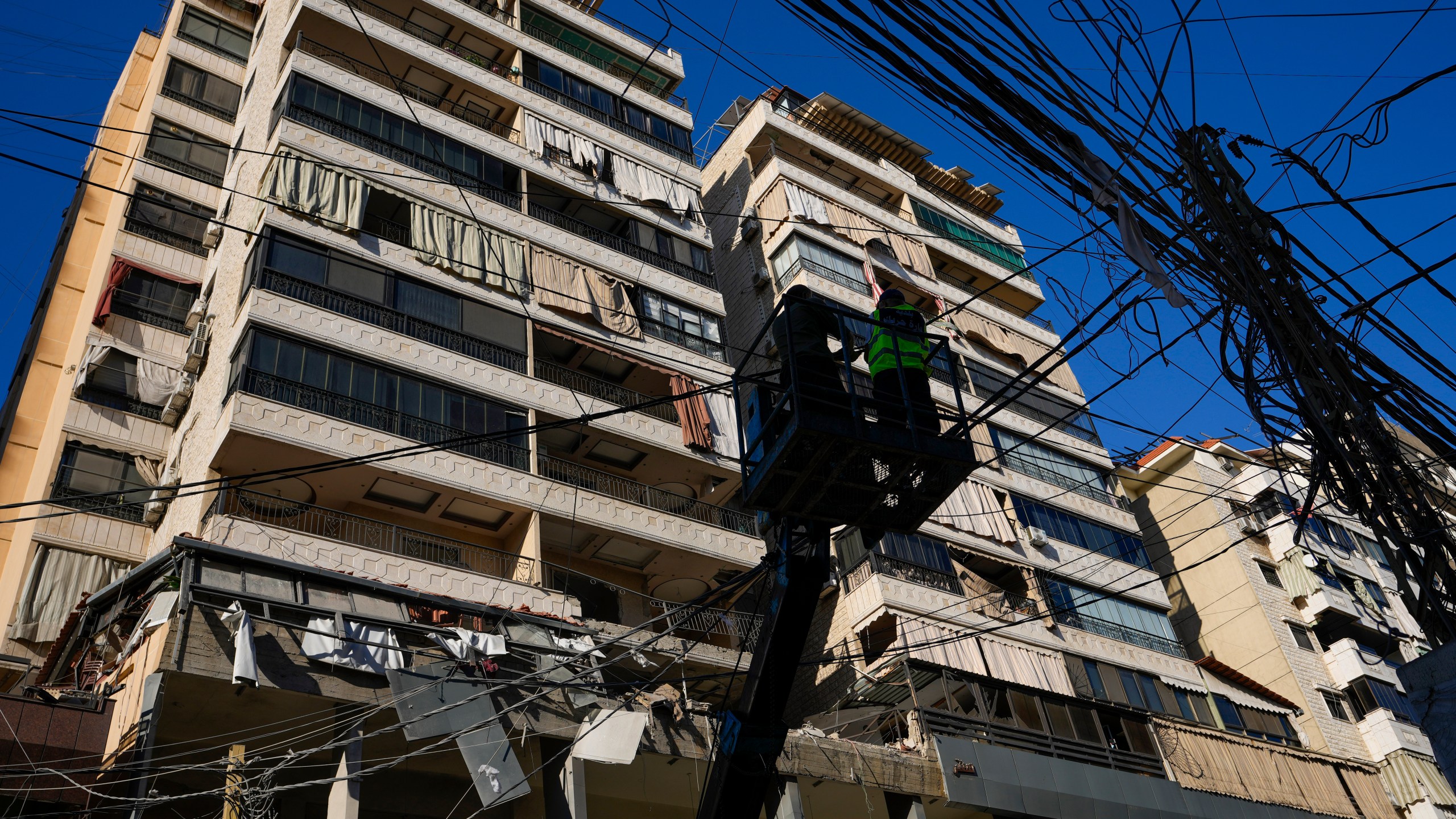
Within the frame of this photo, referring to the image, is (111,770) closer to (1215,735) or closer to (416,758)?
(416,758)

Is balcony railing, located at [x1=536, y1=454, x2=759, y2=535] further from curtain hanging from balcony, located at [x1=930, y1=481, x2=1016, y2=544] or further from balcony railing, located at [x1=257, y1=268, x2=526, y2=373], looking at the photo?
curtain hanging from balcony, located at [x1=930, y1=481, x2=1016, y2=544]

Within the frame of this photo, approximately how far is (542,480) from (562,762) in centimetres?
702

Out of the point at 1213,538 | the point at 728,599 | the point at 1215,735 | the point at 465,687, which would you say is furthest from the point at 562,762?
the point at 1213,538

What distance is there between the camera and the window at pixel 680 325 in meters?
28.5

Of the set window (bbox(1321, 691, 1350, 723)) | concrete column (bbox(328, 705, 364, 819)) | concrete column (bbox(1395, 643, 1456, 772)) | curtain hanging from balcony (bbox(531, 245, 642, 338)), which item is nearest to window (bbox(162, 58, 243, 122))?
curtain hanging from balcony (bbox(531, 245, 642, 338))

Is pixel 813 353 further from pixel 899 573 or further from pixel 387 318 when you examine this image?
pixel 899 573

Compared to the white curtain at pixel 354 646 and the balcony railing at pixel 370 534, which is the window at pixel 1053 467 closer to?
the balcony railing at pixel 370 534

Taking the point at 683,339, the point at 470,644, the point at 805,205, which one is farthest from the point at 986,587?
the point at 470,644

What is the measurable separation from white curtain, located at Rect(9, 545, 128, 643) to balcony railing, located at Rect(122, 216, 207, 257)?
9.45 m

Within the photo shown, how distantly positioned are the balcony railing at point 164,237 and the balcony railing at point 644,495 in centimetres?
1164

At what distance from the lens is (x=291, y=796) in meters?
17.4

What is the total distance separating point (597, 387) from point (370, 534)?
704cm

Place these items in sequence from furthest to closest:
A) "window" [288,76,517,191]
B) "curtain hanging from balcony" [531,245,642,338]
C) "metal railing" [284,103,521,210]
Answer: "curtain hanging from balcony" [531,245,642,338] < "window" [288,76,517,191] < "metal railing" [284,103,521,210]

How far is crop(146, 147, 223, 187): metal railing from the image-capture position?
30.9m
